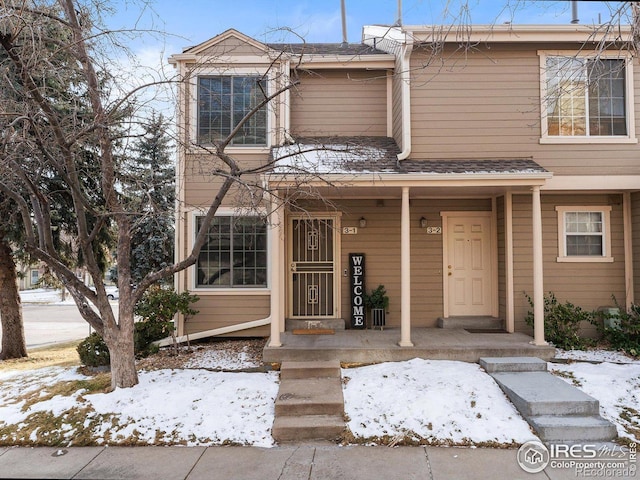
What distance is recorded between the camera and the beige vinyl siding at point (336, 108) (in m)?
8.65

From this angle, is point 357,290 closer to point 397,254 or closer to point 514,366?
point 397,254

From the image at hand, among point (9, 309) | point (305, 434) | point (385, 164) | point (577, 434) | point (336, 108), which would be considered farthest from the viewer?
point (9, 309)

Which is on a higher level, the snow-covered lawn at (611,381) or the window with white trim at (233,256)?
the window with white trim at (233,256)

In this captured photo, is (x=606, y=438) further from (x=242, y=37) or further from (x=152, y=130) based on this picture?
(x=242, y=37)

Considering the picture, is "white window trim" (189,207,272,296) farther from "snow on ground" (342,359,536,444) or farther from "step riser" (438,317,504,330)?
"step riser" (438,317,504,330)

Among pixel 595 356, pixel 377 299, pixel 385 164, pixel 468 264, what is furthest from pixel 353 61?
pixel 595 356

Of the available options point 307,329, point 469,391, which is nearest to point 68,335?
point 307,329

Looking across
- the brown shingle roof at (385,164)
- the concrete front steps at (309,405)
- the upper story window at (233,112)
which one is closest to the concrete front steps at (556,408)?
the concrete front steps at (309,405)

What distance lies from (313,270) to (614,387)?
4.99m

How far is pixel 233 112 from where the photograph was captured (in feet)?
27.6

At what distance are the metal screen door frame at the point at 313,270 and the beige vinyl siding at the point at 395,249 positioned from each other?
18cm

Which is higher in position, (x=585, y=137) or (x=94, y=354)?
(x=585, y=137)

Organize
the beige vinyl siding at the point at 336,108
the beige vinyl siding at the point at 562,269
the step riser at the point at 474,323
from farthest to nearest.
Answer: the beige vinyl siding at the point at 336,108 < the step riser at the point at 474,323 < the beige vinyl siding at the point at 562,269

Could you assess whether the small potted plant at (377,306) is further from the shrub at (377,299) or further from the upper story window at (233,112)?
the upper story window at (233,112)
